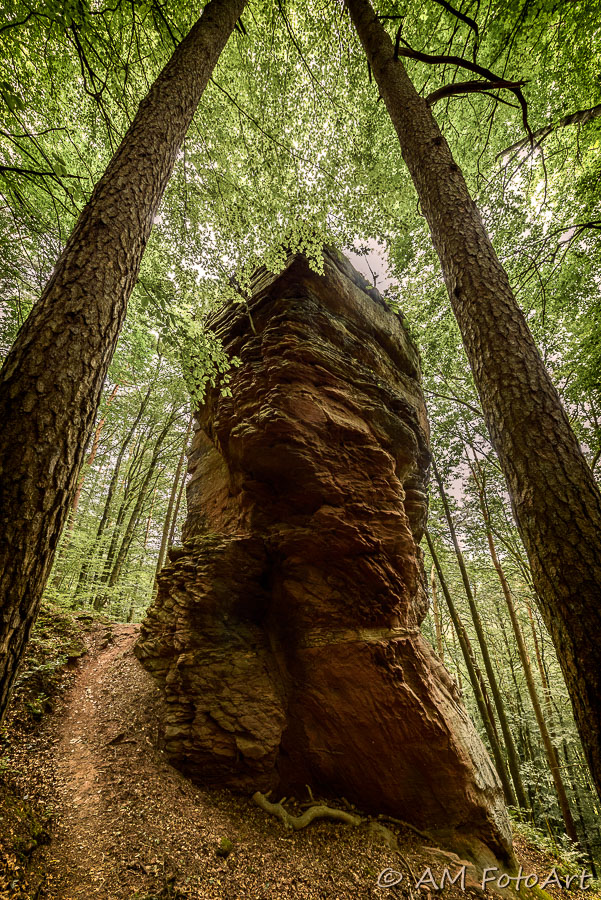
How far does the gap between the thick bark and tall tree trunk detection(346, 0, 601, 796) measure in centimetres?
264

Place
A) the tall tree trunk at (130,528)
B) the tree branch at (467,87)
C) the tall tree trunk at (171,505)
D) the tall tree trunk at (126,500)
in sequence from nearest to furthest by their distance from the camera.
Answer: the tree branch at (467,87) < the tall tree trunk at (130,528) < the tall tree trunk at (126,500) < the tall tree trunk at (171,505)

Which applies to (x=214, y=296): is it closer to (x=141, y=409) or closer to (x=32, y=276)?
(x=32, y=276)

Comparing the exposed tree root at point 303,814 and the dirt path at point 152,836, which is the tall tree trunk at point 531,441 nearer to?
the dirt path at point 152,836

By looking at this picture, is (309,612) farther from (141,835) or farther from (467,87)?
(467,87)

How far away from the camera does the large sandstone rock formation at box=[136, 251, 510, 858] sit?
497 cm

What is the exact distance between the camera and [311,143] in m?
6.81

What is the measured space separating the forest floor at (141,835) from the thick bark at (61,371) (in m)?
2.92

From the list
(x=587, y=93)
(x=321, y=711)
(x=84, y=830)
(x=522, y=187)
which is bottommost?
(x=84, y=830)

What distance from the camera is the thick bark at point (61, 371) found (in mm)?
1555

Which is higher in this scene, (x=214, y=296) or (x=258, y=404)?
(x=214, y=296)

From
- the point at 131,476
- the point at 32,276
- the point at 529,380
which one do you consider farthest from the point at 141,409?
the point at 529,380

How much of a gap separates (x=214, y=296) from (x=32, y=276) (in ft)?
8.55

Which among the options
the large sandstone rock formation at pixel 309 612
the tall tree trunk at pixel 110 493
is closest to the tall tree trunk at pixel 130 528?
the tall tree trunk at pixel 110 493

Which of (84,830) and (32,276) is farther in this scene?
(32,276)
